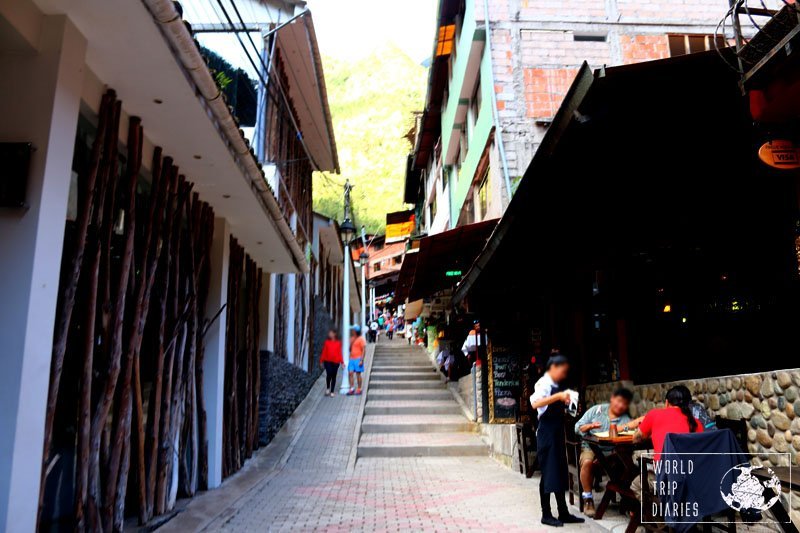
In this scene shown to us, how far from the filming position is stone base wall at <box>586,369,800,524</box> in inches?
182

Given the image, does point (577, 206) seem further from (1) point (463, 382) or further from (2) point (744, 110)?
(1) point (463, 382)

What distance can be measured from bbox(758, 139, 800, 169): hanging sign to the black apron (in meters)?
2.79

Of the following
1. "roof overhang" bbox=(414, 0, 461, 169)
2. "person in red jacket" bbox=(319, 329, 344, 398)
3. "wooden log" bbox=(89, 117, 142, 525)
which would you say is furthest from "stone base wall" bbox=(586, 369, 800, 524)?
"roof overhang" bbox=(414, 0, 461, 169)

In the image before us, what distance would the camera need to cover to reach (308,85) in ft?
45.0

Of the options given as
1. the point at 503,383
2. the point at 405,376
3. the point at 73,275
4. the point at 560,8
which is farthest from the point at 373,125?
the point at 73,275

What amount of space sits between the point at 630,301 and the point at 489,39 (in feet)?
27.5

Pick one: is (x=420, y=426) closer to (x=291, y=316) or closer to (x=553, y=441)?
(x=291, y=316)

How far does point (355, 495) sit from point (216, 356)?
2.52 metres

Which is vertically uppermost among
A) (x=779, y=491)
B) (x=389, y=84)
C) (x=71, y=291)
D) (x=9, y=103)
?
(x=389, y=84)

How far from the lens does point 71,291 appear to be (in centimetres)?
426

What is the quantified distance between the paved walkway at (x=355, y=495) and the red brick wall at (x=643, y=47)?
996 centimetres

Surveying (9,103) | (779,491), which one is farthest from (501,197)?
(9,103)

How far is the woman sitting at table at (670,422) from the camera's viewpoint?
16.2 ft

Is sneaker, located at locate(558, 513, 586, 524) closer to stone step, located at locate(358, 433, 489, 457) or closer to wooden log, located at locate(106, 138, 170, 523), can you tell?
wooden log, located at locate(106, 138, 170, 523)
